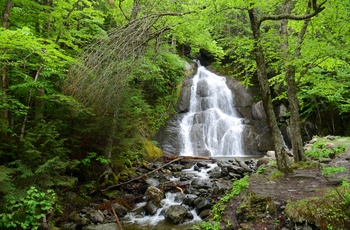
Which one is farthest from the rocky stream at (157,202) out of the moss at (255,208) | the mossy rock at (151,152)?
the mossy rock at (151,152)

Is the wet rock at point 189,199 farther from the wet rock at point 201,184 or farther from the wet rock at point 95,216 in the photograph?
the wet rock at point 95,216

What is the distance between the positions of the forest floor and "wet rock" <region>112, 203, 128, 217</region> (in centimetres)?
329

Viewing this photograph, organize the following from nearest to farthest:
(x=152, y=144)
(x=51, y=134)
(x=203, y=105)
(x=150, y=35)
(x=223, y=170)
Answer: (x=150, y=35) < (x=51, y=134) < (x=223, y=170) < (x=152, y=144) < (x=203, y=105)

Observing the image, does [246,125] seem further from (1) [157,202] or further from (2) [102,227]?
(2) [102,227]

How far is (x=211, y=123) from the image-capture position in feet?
62.4

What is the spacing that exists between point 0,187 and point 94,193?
3.96 m

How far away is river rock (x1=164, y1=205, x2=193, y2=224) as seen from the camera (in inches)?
254

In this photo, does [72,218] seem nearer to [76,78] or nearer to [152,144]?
[76,78]

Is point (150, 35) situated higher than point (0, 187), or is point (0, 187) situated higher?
point (150, 35)

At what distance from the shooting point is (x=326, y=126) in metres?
18.7

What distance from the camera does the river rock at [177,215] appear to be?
21.2 ft

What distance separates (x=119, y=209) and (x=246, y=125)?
554 inches

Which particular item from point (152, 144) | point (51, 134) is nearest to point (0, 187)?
point (51, 134)

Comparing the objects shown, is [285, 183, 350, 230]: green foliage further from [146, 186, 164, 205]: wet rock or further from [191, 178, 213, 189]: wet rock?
[191, 178, 213, 189]: wet rock
